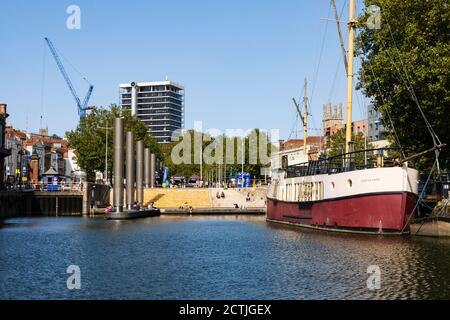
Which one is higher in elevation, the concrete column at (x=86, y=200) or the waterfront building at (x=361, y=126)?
the waterfront building at (x=361, y=126)

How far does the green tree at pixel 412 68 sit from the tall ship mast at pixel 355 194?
384 cm

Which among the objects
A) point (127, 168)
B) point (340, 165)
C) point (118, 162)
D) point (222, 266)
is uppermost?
point (118, 162)

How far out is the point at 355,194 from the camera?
48.0 metres

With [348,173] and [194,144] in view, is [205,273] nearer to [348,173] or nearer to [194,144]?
[348,173]

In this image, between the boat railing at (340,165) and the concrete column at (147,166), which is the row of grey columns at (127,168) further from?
the boat railing at (340,165)

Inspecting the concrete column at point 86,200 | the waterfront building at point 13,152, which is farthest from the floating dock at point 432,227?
the waterfront building at point 13,152

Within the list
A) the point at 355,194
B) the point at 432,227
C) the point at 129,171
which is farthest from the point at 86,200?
the point at 432,227

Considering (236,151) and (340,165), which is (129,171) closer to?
(340,165)

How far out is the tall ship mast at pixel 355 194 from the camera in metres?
45.6

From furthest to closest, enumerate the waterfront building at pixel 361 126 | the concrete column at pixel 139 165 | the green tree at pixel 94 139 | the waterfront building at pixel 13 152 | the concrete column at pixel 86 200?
the waterfront building at pixel 13 152 < the waterfront building at pixel 361 126 < the green tree at pixel 94 139 < the concrete column at pixel 86 200 < the concrete column at pixel 139 165

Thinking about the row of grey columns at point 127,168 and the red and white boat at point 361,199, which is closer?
the red and white boat at point 361,199

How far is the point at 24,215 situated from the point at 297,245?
58.2m

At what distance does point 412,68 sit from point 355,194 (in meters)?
14.7

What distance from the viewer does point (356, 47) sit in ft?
216
